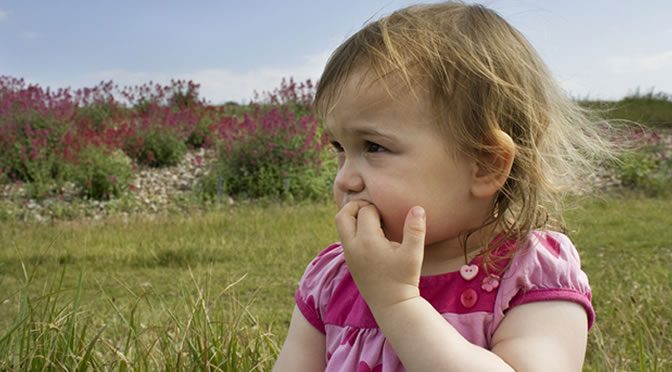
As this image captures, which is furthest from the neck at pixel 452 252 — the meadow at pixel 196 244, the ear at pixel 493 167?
the meadow at pixel 196 244

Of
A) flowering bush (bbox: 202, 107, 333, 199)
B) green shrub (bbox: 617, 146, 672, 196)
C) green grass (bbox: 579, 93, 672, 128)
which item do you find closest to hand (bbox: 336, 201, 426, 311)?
flowering bush (bbox: 202, 107, 333, 199)

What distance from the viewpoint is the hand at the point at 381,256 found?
5.37 ft

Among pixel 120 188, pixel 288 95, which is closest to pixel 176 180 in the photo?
pixel 120 188

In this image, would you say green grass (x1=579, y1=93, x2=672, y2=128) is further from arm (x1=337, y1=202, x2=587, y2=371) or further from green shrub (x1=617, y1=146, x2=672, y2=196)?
arm (x1=337, y1=202, x2=587, y2=371)

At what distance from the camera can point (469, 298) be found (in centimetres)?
179

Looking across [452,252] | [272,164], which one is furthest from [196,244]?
[452,252]

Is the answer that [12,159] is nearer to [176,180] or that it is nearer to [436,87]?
[176,180]

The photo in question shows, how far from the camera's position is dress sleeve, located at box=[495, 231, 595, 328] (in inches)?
68.7

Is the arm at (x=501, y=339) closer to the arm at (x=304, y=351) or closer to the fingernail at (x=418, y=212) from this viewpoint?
the fingernail at (x=418, y=212)

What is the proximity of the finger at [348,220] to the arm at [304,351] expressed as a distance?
1.40ft

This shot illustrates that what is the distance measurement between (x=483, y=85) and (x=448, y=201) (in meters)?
0.27

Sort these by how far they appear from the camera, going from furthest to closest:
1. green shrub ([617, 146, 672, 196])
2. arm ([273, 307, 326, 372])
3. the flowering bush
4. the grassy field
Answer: green shrub ([617, 146, 672, 196])
the flowering bush
the grassy field
arm ([273, 307, 326, 372])

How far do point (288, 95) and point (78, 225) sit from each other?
188 inches

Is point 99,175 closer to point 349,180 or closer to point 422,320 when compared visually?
point 349,180
